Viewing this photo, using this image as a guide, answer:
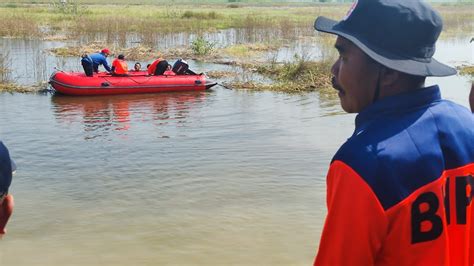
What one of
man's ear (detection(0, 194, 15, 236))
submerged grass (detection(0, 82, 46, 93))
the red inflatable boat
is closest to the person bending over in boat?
the red inflatable boat

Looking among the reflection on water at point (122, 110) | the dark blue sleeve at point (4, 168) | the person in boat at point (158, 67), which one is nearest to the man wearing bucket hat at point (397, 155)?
the dark blue sleeve at point (4, 168)

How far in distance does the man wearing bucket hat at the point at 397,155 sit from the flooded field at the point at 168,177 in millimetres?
4293

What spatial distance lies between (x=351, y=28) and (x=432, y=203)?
551mm

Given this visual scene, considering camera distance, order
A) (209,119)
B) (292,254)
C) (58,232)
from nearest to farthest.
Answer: (292,254) → (58,232) → (209,119)

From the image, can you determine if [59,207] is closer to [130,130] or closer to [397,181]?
[130,130]

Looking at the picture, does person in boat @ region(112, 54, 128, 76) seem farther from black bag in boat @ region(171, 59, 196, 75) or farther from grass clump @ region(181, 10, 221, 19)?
grass clump @ region(181, 10, 221, 19)

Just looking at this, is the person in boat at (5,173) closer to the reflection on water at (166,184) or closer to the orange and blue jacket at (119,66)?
the reflection on water at (166,184)

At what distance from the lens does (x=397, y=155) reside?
1.47 meters

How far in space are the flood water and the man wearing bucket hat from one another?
169 inches

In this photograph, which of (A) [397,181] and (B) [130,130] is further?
(B) [130,130]

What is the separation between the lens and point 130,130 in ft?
40.1

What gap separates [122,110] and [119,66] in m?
2.28

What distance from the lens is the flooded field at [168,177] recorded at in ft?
20.0

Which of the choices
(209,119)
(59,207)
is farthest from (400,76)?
(209,119)
